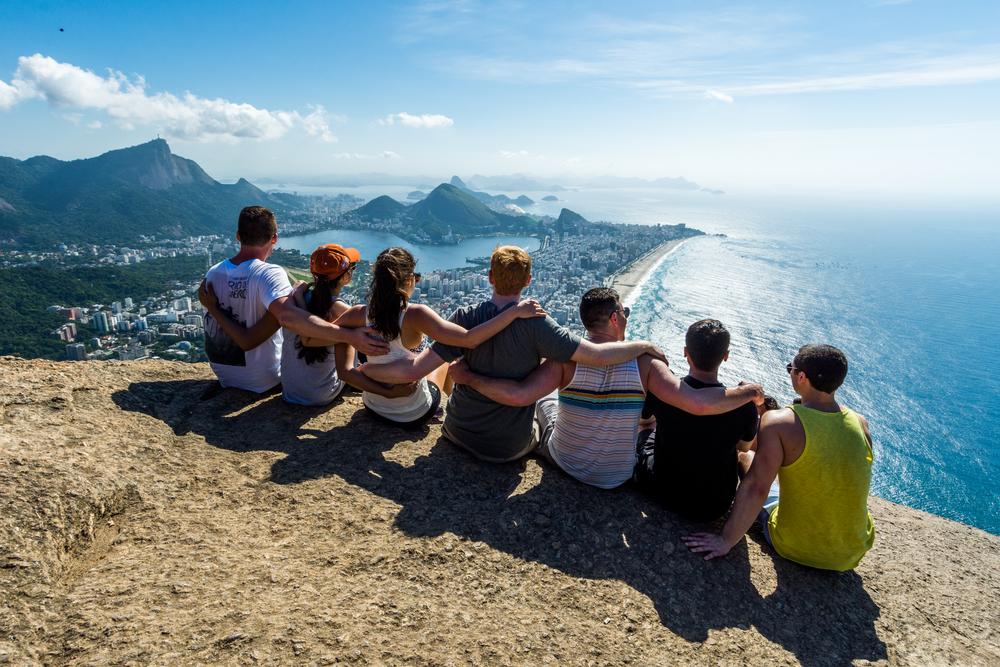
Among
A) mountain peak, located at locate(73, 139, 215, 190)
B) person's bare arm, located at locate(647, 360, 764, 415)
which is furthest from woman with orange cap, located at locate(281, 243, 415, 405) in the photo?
mountain peak, located at locate(73, 139, 215, 190)

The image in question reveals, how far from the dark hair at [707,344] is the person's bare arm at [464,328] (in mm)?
1043

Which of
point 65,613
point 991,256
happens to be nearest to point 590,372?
point 65,613

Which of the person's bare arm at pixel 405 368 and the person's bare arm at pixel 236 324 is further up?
the person's bare arm at pixel 236 324

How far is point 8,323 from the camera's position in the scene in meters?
22.8

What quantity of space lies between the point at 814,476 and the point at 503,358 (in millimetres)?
2121

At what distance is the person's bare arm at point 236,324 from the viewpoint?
396cm

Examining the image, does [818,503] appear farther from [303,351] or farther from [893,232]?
[893,232]

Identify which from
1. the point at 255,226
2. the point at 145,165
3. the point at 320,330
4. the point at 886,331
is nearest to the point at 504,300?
the point at 320,330

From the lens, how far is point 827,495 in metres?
2.79

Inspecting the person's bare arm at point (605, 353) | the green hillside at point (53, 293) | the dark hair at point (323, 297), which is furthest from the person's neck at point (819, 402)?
the green hillside at point (53, 293)

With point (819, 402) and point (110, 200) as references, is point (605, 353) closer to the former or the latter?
point (819, 402)

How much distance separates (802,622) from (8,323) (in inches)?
1335

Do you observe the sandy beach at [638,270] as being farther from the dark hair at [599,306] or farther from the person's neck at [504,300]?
the person's neck at [504,300]

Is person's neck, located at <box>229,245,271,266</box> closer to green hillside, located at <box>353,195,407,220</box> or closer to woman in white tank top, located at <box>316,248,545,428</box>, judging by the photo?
woman in white tank top, located at <box>316,248,545,428</box>
